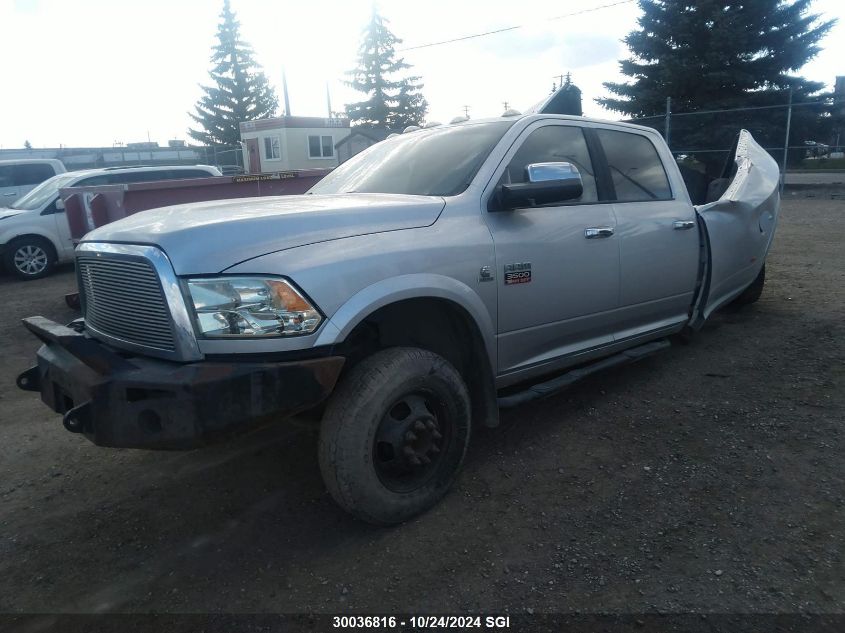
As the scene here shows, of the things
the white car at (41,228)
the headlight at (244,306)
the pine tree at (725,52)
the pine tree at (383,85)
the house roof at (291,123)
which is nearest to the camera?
the headlight at (244,306)

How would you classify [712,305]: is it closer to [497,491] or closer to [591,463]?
[591,463]

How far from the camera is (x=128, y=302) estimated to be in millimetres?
2711

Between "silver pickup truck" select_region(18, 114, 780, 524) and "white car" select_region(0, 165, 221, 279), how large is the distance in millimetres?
8459

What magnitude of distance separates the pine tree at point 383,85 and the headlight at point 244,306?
146 ft

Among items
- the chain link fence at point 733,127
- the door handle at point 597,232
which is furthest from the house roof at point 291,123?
the door handle at point 597,232

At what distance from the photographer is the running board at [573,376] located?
11.2 feet

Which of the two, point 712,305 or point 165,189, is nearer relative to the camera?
point 712,305

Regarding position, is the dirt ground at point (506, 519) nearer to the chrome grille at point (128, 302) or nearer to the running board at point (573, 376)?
the running board at point (573, 376)

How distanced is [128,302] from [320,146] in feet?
116

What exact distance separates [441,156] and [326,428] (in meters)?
1.80

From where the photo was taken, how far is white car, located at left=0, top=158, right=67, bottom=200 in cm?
1496

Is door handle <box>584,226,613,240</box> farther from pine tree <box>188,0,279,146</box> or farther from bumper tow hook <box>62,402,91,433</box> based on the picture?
pine tree <box>188,0,279,146</box>

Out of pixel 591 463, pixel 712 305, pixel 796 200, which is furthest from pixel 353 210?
pixel 796 200

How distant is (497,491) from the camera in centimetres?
326
